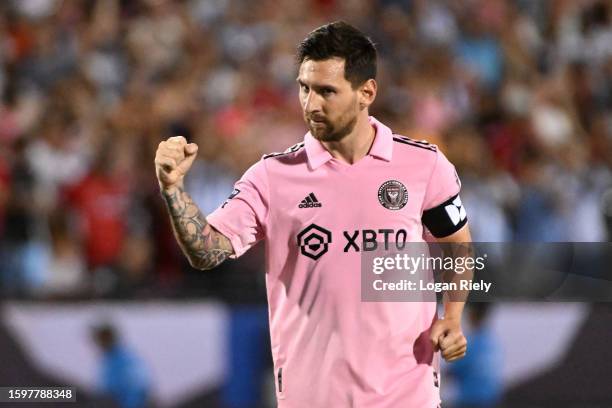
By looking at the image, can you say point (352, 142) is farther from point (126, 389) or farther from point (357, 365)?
point (126, 389)

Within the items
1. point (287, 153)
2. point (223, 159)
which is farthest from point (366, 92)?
point (223, 159)

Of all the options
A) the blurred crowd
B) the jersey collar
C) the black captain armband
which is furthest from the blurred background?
the jersey collar

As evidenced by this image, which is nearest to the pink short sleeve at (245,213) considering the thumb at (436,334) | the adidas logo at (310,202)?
the adidas logo at (310,202)

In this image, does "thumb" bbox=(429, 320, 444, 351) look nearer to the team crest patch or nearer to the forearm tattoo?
the team crest patch

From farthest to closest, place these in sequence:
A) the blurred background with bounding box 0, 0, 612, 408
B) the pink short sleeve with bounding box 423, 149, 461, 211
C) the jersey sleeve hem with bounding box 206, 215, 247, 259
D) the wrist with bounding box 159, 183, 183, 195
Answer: the blurred background with bounding box 0, 0, 612, 408, the pink short sleeve with bounding box 423, 149, 461, 211, the jersey sleeve hem with bounding box 206, 215, 247, 259, the wrist with bounding box 159, 183, 183, 195

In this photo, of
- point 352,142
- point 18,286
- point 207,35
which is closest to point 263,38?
point 207,35

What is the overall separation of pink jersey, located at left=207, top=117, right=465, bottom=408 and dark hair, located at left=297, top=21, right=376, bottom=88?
31cm

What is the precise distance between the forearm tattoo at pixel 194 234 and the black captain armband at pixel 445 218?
79 cm

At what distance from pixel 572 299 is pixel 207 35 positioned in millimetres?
4820

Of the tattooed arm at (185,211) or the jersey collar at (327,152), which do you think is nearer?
the tattooed arm at (185,211)

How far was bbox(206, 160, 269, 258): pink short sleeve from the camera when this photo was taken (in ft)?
14.1

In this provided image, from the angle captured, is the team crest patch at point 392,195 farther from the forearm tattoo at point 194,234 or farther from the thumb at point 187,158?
the thumb at point 187,158

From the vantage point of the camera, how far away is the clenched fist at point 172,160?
392 cm

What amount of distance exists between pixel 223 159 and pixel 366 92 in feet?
18.4
